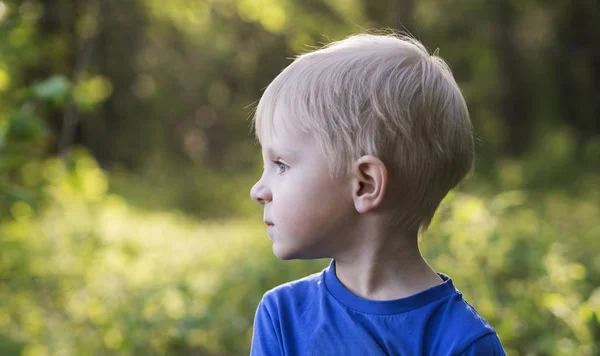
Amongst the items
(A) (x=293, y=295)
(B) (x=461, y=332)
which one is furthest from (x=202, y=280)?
(B) (x=461, y=332)

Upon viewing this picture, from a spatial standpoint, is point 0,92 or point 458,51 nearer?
point 0,92

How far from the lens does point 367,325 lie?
1.46 meters

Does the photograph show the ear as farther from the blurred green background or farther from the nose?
the blurred green background

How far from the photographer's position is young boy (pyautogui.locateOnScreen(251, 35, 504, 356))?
143cm

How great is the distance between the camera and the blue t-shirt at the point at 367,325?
55.8 inches

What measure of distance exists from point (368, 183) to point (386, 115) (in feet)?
0.43

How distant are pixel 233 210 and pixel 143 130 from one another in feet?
9.29

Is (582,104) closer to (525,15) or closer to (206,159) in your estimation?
(525,15)

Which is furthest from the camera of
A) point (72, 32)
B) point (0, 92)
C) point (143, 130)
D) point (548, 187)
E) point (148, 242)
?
point (143, 130)

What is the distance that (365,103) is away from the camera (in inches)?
56.6

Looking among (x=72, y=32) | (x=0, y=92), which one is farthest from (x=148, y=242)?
(x=72, y=32)

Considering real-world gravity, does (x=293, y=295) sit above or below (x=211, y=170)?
above

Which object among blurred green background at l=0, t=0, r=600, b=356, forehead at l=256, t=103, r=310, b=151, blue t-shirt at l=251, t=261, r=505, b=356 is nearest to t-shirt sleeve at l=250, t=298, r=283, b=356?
blue t-shirt at l=251, t=261, r=505, b=356

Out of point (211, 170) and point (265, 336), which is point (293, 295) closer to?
point (265, 336)
